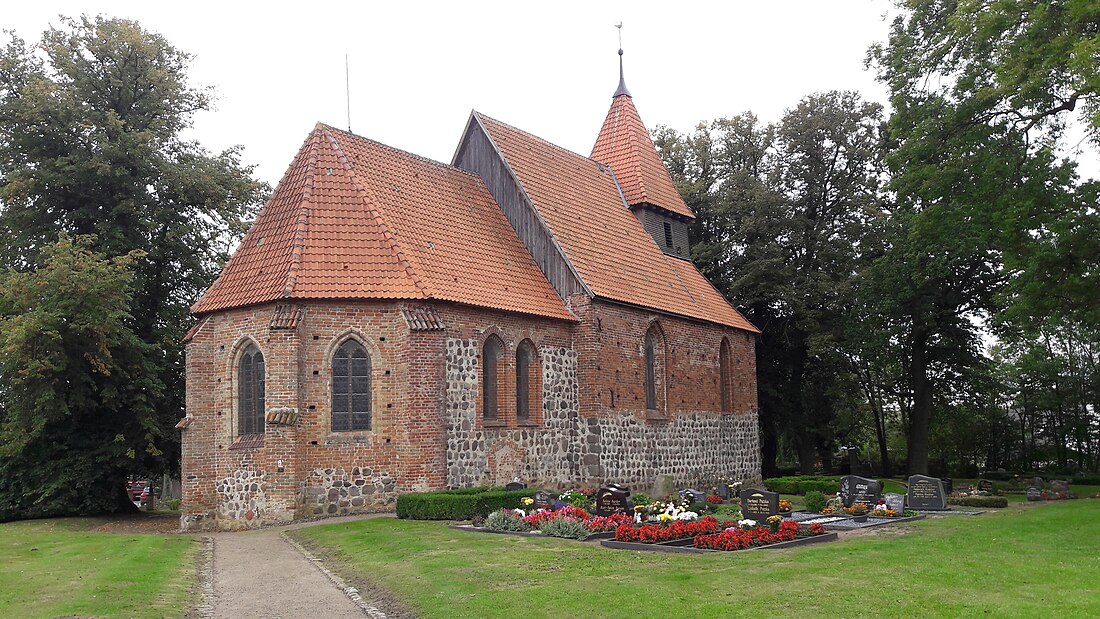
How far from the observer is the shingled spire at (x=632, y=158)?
3293 cm

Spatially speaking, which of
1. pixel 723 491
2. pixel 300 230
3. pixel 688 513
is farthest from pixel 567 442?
pixel 300 230

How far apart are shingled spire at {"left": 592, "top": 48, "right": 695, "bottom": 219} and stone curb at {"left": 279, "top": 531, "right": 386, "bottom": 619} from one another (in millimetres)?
19050

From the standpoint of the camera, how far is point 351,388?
21047 mm

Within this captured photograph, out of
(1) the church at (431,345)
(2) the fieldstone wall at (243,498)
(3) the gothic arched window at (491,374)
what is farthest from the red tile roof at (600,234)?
(2) the fieldstone wall at (243,498)

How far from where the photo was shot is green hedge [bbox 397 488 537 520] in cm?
1900

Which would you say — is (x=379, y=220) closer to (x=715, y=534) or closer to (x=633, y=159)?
(x=715, y=534)

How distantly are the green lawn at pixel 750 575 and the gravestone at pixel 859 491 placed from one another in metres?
4.42

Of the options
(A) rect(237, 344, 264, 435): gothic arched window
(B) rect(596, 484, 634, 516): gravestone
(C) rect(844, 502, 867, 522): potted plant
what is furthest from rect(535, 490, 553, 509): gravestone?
(A) rect(237, 344, 264, 435): gothic arched window

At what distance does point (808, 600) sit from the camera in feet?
32.9

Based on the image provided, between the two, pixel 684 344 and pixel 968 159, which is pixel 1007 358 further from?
pixel 968 159

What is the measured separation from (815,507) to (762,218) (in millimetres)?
15231

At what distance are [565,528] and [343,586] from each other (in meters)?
5.06

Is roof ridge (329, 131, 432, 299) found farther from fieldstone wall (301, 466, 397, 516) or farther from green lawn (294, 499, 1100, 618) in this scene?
green lawn (294, 499, 1100, 618)

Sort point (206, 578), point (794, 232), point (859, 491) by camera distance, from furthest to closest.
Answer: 1. point (794, 232)
2. point (859, 491)
3. point (206, 578)
